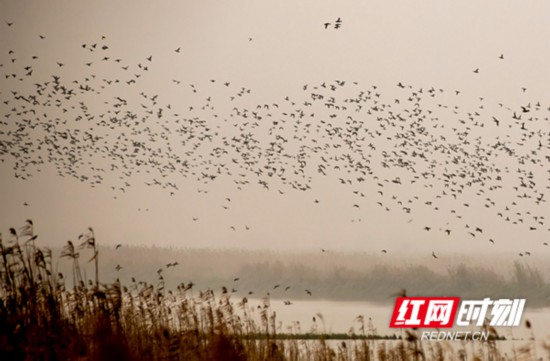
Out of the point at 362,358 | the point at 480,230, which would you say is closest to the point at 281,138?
the point at 480,230

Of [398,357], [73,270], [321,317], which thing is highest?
[73,270]

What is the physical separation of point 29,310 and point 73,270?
58 centimetres

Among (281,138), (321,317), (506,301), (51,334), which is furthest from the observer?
(281,138)

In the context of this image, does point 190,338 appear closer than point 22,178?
Yes

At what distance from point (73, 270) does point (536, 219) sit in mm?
12062

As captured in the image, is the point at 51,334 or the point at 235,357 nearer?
the point at 235,357

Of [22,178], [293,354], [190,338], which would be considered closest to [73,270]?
[190,338]

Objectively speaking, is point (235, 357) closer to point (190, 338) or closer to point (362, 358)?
point (190, 338)

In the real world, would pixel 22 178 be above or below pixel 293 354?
above

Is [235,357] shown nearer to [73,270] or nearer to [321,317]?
[73,270]

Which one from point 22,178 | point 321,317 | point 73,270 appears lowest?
point 321,317

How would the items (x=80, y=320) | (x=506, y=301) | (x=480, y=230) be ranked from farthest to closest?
(x=480, y=230) < (x=506, y=301) < (x=80, y=320)

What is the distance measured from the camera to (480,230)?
639 inches

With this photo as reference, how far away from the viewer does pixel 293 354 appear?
38.4 feet
